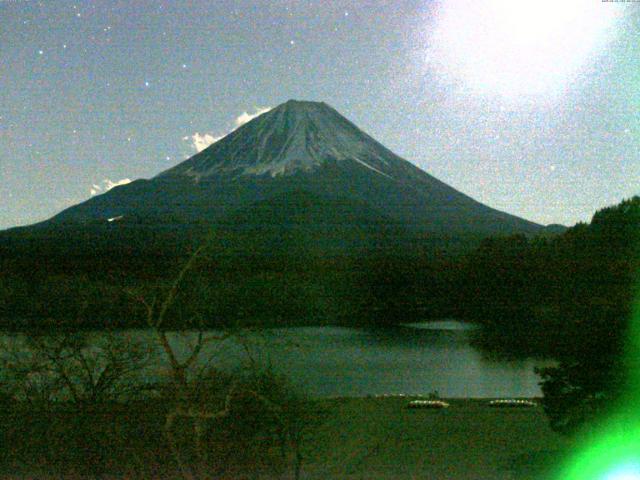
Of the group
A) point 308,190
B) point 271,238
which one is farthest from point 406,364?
point 308,190

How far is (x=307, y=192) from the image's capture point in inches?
846

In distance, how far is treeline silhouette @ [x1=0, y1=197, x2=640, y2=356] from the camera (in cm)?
352

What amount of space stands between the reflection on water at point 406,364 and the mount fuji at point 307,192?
2.18 meters

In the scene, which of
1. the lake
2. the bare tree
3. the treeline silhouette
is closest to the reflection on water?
the lake

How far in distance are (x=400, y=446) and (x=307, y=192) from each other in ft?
56.1

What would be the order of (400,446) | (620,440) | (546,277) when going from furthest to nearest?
(546,277) → (400,446) → (620,440)

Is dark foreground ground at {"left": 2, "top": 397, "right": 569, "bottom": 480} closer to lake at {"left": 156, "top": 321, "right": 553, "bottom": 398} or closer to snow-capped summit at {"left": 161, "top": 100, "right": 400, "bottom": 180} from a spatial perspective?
lake at {"left": 156, "top": 321, "right": 553, "bottom": 398}

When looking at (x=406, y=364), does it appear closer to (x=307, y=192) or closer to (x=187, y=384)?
(x=187, y=384)

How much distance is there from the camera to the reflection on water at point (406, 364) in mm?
8102

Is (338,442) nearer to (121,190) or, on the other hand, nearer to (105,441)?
(105,441)

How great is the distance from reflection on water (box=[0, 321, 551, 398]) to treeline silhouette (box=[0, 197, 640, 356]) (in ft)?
0.95

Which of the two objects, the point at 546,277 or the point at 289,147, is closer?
the point at 546,277

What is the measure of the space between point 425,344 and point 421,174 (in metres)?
18.0

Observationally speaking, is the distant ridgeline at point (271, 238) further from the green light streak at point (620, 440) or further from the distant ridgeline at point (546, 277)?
the green light streak at point (620, 440)
